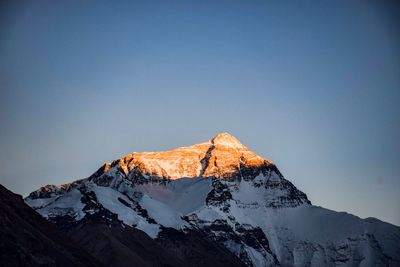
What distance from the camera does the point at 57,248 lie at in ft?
654

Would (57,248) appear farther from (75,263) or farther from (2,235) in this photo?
(2,235)

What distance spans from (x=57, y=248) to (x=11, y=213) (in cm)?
1258

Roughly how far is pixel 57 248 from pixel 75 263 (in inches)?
202

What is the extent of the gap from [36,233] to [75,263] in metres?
10.8

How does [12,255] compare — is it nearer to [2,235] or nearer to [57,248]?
[2,235]

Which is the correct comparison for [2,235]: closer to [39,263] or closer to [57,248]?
[39,263]

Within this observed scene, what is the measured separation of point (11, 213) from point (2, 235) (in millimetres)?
19927

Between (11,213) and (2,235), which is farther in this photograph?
(11,213)

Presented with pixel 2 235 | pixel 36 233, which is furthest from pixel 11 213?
pixel 2 235

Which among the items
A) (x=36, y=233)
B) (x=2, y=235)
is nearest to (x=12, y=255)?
(x=2, y=235)

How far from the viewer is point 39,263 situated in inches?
7092

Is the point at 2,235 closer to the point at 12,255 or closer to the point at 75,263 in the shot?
the point at 12,255

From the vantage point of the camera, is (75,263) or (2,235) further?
(75,263)

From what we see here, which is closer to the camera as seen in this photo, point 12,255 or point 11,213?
Answer: point 12,255
